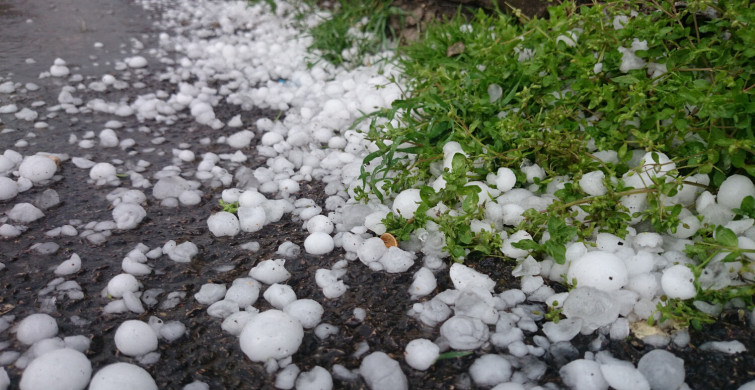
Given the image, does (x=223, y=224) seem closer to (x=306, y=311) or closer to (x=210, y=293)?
(x=210, y=293)

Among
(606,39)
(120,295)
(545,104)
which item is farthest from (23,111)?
(606,39)

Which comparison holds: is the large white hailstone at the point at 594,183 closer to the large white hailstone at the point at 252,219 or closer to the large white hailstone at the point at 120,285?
the large white hailstone at the point at 252,219

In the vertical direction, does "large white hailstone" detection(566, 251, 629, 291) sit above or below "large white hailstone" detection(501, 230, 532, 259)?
above

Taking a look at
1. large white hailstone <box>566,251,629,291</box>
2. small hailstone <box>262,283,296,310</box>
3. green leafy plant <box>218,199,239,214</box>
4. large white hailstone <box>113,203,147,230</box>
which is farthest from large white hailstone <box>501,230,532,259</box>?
large white hailstone <box>113,203,147,230</box>

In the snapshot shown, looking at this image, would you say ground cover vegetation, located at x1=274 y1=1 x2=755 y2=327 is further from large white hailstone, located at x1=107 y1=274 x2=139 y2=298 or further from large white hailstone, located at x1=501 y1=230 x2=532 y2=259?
large white hailstone, located at x1=107 y1=274 x2=139 y2=298

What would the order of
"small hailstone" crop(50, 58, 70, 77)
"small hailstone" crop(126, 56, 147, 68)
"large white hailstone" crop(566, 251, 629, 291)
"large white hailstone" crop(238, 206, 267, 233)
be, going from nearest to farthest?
"large white hailstone" crop(566, 251, 629, 291)
"large white hailstone" crop(238, 206, 267, 233)
"small hailstone" crop(50, 58, 70, 77)
"small hailstone" crop(126, 56, 147, 68)

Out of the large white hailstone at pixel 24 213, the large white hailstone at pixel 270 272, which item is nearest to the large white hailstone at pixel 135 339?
the large white hailstone at pixel 270 272
